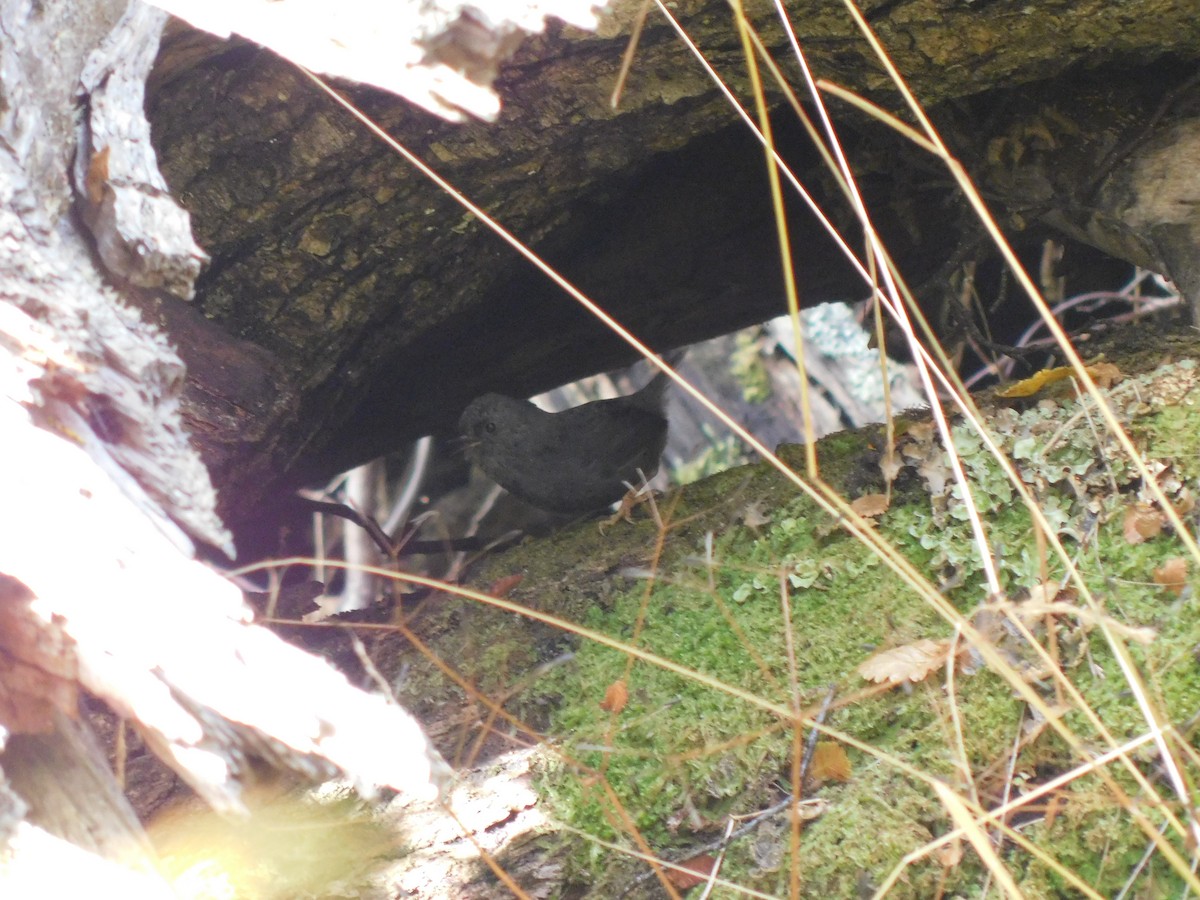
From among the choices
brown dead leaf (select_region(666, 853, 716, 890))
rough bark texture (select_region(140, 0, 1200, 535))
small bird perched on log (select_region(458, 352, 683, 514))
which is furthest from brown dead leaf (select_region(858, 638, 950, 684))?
small bird perched on log (select_region(458, 352, 683, 514))

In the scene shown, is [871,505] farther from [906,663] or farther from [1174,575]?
[1174,575]

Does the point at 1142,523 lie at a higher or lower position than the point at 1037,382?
lower

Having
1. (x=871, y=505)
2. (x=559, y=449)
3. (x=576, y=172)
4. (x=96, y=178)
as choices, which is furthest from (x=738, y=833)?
(x=559, y=449)

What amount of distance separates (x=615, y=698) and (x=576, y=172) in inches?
64.0

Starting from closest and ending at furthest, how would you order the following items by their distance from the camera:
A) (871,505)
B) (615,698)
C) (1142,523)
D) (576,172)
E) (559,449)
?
(1142,523), (615,698), (871,505), (576,172), (559,449)

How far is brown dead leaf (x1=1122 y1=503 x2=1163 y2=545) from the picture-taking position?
Answer: 2111mm

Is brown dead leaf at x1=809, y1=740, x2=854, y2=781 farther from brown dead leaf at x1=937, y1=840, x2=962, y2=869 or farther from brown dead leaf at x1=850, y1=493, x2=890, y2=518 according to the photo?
brown dead leaf at x1=850, y1=493, x2=890, y2=518

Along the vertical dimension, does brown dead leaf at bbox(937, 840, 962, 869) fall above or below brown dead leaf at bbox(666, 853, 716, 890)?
above

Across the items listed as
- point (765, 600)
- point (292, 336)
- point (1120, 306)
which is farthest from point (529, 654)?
point (1120, 306)

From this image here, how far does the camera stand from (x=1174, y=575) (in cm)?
201

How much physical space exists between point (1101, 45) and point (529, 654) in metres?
2.05

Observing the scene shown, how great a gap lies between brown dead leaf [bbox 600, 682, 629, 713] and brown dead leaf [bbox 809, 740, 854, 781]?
→ 487mm

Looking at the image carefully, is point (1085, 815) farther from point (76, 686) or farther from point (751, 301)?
point (751, 301)

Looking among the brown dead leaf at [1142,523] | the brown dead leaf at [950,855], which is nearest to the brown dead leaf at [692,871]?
the brown dead leaf at [950,855]
